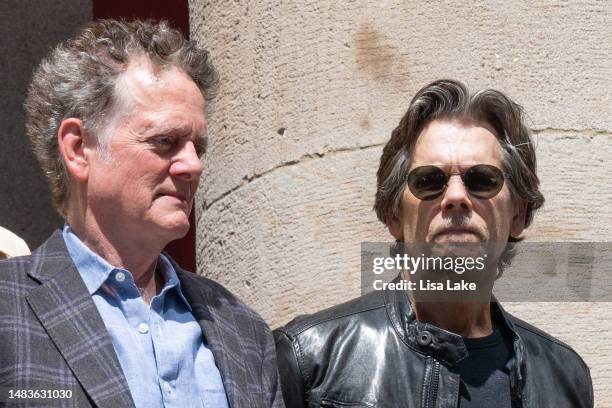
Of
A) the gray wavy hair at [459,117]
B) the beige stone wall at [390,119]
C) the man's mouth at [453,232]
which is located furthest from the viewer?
the beige stone wall at [390,119]

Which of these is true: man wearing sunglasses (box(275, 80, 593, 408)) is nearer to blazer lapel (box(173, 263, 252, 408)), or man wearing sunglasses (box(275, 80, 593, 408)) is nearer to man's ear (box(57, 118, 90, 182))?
blazer lapel (box(173, 263, 252, 408))

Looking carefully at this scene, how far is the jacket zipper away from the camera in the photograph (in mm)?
3369

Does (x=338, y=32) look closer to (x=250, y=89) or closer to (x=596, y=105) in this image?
(x=250, y=89)

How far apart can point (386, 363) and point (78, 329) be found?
75 centimetres

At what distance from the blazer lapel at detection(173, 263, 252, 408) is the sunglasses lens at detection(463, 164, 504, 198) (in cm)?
63

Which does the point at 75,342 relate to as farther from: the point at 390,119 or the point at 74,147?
the point at 390,119

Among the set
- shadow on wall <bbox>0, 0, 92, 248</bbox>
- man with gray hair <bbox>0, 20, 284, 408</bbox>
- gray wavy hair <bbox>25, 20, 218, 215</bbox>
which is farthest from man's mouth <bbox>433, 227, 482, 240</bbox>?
shadow on wall <bbox>0, 0, 92, 248</bbox>

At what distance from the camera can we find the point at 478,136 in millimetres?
3613

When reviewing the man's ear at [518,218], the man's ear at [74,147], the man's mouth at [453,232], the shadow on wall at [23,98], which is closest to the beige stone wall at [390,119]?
the man's ear at [518,218]

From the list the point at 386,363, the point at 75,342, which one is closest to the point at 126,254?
the point at 75,342

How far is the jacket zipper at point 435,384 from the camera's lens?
3.37m

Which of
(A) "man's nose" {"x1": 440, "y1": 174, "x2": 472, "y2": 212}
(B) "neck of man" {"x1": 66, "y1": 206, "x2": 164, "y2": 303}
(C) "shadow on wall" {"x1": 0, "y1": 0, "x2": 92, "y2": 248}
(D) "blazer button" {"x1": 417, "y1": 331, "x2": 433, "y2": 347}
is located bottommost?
(D) "blazer button" {"x1": 417, "y1": 331, "x2": 433, "y2": 347}

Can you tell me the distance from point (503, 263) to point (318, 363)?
1.85 ft

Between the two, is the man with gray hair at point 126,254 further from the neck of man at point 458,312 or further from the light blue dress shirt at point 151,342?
the neck of man at point 458,312
